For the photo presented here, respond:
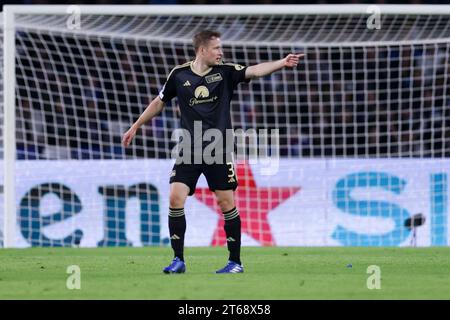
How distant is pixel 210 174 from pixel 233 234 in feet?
1.55

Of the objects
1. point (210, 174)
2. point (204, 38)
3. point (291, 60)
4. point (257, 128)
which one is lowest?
point (210, 174)

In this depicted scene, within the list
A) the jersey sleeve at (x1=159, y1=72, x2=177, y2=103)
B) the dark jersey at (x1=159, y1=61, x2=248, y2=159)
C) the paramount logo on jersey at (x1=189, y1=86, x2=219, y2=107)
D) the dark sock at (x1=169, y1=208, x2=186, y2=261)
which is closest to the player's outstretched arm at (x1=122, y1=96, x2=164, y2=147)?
the jersey sleeve at (x1=159, y1=72, x2=177, y2=103)

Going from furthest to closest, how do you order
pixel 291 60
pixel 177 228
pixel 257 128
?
pixel 257 128
pixel 177 228
pixel 291 60

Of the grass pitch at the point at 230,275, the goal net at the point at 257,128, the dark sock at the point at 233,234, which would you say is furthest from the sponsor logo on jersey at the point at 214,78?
the goal net at the point at 257,128

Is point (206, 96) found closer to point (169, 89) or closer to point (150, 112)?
point (169, 89)

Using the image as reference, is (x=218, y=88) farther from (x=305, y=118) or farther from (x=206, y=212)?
(x=305, y=118)

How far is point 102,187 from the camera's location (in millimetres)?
12633

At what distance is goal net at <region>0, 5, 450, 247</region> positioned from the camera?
12570 mm

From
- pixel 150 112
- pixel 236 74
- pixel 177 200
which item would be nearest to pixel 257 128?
pixel 150 112

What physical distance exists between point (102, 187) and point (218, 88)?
511 centimetres

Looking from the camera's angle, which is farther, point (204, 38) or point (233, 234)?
point (233, 234)

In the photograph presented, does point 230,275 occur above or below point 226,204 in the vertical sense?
Answer: below

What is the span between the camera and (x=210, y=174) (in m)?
7.80
